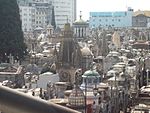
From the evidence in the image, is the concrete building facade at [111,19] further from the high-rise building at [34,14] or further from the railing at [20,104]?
the railing at [20,104]

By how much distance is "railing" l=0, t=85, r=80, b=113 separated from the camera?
851mm

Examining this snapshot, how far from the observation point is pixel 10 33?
134 feet

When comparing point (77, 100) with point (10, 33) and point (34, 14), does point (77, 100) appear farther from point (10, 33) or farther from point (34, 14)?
point (34, 14)

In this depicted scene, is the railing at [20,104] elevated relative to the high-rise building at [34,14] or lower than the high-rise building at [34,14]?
elevated

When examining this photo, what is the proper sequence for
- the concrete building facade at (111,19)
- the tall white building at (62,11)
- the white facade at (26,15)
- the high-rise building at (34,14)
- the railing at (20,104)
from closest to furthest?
the railing at (20,104) < the white facade at (26,15) < the high-rise building at (34,14) < the tall white building at (62,11) < the concrete building facade at (111,19)

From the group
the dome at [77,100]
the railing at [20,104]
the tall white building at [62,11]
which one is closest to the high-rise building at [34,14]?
the tall white building at [62,11]

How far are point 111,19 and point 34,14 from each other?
29270mm

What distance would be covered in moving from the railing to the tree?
39.5 metres

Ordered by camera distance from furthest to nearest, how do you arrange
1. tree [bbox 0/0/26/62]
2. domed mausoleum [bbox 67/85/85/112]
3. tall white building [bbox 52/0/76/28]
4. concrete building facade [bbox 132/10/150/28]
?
concrete building facade [bbox 132/10/150/28]
tall white building [bbox 52/0/76/28]
tree [bbox 0/0/26/62]
domed mausoleum [bbox 67/85/85/112]

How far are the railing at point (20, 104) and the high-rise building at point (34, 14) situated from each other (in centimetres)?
9700

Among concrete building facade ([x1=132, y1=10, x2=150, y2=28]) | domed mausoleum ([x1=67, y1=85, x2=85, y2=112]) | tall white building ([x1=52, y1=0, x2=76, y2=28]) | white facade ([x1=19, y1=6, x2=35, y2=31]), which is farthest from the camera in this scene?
concrete building facade ([x1=132, y1=10, x2=150, y2=28])

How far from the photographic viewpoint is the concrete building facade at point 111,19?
115188mm

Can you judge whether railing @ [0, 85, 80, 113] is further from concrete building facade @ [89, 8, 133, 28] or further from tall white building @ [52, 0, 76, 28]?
concrete building facade @ [89, 8, 133, 28]

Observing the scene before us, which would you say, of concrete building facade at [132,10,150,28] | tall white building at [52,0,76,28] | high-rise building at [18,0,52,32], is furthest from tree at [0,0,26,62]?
concrete building facade at [132,10,150,28]
